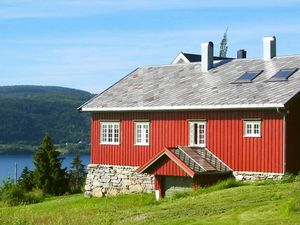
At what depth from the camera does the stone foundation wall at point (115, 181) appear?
4000 centimetres

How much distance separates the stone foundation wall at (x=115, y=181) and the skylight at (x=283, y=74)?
7971 mm

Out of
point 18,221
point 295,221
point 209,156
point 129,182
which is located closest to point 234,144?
point 209,156

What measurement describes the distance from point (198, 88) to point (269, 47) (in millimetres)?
4249

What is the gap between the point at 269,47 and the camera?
40.1 meters


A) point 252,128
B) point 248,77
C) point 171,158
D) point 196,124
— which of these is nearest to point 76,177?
point 196,124

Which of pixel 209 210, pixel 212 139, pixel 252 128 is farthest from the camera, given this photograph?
pixel 212 139

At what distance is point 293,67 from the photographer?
124ft

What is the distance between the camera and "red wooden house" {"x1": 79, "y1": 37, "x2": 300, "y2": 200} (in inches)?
1387

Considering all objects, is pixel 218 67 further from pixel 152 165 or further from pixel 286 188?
pixel 286 188

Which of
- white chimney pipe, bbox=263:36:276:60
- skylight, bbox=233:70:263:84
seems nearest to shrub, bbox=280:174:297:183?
skylight, bbox=233:70:263:84

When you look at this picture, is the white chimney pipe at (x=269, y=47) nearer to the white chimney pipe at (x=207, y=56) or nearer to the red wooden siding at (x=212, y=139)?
the white chimney pipe at (x=207, y=56)

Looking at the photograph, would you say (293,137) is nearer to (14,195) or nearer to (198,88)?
(198,88)

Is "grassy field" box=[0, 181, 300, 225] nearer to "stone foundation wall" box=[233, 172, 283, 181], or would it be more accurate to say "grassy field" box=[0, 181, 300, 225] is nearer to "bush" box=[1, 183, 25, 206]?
"stone foundation wall" box=[233, 172, 283, 181]

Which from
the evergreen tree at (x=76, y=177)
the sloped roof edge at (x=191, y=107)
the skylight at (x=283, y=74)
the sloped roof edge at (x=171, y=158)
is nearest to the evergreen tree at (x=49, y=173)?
the evergreen tree at (x=76, y=177)
